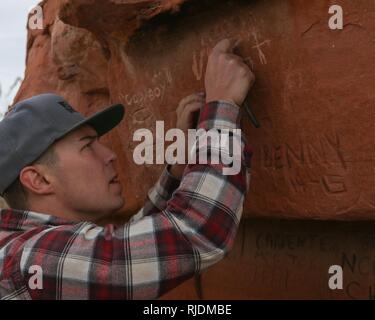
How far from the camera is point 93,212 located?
5.58ft

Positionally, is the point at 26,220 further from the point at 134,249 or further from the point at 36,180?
the point at 134,249

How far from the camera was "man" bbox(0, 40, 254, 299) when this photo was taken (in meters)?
1.42

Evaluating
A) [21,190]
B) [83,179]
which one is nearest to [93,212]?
[83,179]

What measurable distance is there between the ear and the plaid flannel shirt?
145 millimetres

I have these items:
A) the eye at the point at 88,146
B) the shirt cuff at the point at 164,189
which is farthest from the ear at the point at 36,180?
the shirt cuff at the point at 164,189

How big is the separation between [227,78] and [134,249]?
1.79 feet

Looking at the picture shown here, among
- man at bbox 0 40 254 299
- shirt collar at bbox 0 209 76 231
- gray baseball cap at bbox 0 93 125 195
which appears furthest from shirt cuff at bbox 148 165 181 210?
shirt collar at bbox 0 209 76 231

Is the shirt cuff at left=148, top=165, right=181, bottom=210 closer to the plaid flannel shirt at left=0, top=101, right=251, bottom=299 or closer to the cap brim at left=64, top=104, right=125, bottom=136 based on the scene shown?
the cap brim at left=64, top=104, right=125, bottom=136
